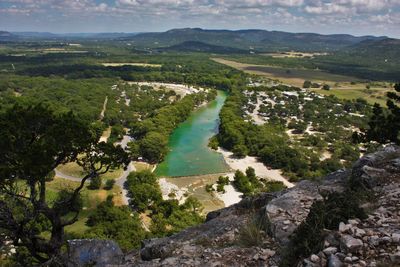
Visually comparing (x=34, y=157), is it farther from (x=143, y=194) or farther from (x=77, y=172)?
(x=77, y=172)

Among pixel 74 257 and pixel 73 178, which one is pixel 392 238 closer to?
pixel 74 257

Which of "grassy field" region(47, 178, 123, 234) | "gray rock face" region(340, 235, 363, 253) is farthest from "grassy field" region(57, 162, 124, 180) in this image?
"gray rock face" region(340, 235, 363, 253)

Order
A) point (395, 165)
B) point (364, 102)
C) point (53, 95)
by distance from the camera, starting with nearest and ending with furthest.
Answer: point (395, 165)
point (53, 95)
point (364, 102)

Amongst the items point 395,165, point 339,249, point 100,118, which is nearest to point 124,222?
point 395,165

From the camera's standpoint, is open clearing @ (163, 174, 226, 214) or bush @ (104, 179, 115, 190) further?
bush @ (104, 179, 115, 190)

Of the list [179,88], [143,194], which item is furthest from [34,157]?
[179,88]

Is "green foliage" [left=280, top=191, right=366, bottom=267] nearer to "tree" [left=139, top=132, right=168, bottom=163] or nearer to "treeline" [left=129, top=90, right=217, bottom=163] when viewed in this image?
"treeline" [left=129, top=90, right=217, bottom=163]
